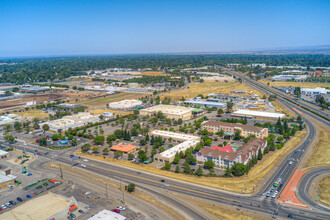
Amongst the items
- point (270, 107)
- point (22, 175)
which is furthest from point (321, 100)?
point (22, 175)

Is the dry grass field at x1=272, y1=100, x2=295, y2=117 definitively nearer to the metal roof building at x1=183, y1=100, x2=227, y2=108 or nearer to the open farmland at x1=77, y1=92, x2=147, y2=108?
the metal roof building at x1=183, y1=100, x2=227, y2=108

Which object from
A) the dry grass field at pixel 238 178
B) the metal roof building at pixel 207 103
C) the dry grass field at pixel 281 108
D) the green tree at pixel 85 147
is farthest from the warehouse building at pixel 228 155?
the metal roof building at pixel 207 103

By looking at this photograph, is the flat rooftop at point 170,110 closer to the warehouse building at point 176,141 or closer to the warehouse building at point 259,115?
the warehouse building at point 259,115

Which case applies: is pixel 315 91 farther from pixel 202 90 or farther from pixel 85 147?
pixel 85 147

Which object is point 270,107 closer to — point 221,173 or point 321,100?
point 321,100

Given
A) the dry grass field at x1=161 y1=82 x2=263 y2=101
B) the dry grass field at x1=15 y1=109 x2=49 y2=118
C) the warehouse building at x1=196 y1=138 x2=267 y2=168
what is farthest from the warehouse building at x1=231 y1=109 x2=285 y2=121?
the dry grass field at x1=15 y1=109 x2=49 y2=118

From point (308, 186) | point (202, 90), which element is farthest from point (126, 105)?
point (308, 186)
